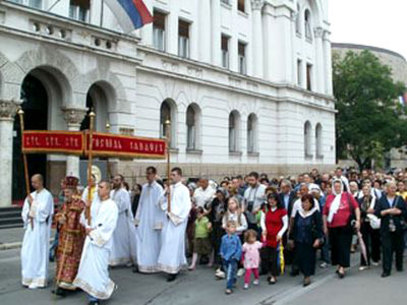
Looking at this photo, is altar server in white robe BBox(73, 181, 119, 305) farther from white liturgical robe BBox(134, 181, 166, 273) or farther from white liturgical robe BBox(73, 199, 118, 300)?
white liturgical robe BBox(134, 181, 166, 273)

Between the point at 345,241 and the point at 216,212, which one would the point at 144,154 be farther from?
the point at 345,241

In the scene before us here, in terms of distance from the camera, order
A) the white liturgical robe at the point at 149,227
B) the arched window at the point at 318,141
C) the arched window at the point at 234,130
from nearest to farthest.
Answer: the white liturgical robe at the point at 149,227 < the arched window at the point at 234,130 < the arched window at the point at 318,141

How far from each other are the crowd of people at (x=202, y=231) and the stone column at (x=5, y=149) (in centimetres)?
494

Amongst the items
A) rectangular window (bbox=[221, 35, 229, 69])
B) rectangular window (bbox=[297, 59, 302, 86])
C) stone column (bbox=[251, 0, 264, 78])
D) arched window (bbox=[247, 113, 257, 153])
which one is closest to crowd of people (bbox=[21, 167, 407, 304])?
rectangular window (bbox=[221, 35, 229, 69])

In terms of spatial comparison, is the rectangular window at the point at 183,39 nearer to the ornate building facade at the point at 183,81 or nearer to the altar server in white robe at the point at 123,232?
the ornate building facade at the point at 183,81

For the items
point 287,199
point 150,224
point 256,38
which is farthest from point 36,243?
point 256,38

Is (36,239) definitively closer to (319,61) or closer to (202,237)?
(202,237)

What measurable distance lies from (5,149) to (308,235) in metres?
10.4

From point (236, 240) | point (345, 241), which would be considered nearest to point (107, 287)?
point (236, 240)

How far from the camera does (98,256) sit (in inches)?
280

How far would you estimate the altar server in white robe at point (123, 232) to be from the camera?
9.73 metres

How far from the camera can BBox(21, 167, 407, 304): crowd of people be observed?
7.40 metres

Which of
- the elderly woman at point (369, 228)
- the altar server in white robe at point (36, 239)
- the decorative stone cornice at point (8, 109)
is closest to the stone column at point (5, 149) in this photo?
the decorative stone cornice at point (8, 109)

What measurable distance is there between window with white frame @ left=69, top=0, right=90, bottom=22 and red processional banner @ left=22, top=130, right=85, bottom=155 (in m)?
11.2
